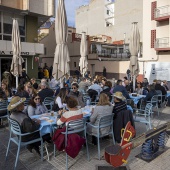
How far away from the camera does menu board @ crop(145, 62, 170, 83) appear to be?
731 inches

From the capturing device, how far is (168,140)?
224 inches

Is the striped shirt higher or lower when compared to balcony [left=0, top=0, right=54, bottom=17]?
lower

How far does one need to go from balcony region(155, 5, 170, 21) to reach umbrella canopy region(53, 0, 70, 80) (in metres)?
16.2

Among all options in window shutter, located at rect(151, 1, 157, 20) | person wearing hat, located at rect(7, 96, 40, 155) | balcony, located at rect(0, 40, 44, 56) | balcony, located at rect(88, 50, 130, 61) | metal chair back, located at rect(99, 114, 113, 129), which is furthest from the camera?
balcony, located at rect(88, 50, 130, 61)

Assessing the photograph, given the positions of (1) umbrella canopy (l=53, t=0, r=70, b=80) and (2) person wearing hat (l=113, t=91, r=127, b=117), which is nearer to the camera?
(2) person wearing hat (l=113, t=91, r=127, b=117)

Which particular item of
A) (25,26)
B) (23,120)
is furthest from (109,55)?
(23,120)

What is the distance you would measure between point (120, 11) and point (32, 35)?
103 feet

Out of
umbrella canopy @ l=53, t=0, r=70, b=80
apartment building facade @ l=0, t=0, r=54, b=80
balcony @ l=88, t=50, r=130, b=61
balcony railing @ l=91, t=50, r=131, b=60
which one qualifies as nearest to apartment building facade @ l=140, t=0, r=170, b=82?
balcony @ l=88, t=50, r=130, b=61

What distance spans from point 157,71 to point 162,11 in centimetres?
658

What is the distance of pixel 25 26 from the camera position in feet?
55.6

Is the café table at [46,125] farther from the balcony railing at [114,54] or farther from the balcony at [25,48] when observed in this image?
the balcony railing at [114,54]

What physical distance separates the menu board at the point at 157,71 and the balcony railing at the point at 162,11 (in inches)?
203

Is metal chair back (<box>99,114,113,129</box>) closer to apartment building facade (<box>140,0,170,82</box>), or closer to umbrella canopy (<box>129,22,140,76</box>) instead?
umbrella canopy (<box>129,22,140,76</box>)

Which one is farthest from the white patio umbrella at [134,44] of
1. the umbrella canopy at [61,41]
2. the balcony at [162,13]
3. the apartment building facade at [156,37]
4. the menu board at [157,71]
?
the balcony at [162,13]
